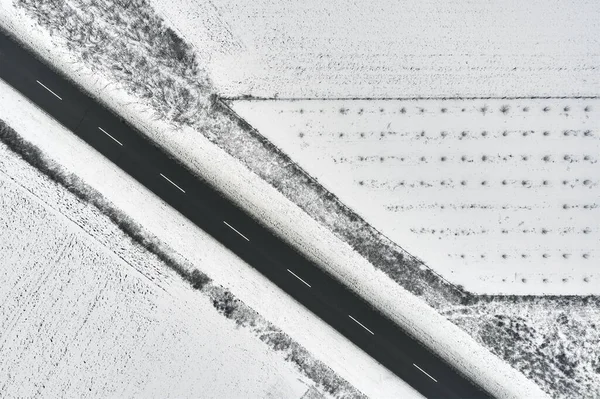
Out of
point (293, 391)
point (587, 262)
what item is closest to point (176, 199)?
point (293, 391)

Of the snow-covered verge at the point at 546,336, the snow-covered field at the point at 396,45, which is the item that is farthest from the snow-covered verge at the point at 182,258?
the snow-covered field at the point at 396,45

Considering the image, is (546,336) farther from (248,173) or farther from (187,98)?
(187,98)

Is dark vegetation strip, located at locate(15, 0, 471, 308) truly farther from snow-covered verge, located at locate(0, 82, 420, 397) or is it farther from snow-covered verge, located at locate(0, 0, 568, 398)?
snow-covered verge, located at locate(0, 82, 420, 397)

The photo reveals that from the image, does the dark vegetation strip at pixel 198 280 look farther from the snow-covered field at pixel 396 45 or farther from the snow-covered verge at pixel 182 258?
the snow-covered field at pixel 396 45

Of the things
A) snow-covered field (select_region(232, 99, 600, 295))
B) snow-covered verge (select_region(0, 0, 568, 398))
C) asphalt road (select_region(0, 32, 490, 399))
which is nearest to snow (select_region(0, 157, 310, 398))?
snow-covered verge (select_region(0, 0, 568, 398))

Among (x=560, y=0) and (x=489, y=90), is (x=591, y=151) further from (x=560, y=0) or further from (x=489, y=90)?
(x=560, y=0)

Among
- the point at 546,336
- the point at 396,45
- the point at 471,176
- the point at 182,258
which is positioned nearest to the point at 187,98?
the point at 182,258

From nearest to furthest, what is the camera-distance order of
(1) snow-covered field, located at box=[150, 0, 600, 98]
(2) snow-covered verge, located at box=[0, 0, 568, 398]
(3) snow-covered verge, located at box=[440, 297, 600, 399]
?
(3) snow-covered verge, located at box=[440, 297, 600, 399], (2) snow-covered verge, located at box=[0, 0, 568, 398], (1) snow-covered field, located at box=[150, 0, 600, 98]
